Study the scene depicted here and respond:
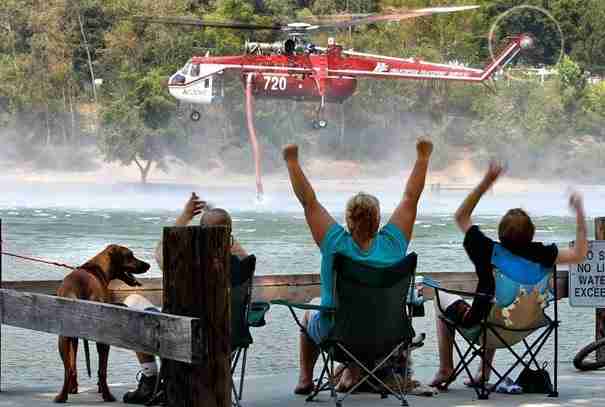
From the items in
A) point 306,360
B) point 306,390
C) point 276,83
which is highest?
point 276,83

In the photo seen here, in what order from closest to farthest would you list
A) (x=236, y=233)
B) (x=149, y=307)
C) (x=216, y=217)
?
(x=216, y=217)
(x=149, y=307)
(x=236, y=233)

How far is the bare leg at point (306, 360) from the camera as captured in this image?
5133mm

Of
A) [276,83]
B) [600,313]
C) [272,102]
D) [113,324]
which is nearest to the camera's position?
[113,324]

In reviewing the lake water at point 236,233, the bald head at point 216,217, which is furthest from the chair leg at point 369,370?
the lake water at point 236,233

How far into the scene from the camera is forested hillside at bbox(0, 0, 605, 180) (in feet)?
187

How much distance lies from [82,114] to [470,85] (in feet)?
52.9

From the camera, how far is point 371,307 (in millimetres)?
4723

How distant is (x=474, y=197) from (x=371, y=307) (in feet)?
2.14

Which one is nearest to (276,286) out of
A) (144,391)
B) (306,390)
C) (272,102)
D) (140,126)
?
(306,390)

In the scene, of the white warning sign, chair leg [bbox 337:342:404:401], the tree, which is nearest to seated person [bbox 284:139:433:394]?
chair leg [bbox 337:342:404:401]

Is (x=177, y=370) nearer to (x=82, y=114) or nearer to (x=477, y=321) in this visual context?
(x=477, y=321)

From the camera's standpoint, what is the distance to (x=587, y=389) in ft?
Answer: 17.8

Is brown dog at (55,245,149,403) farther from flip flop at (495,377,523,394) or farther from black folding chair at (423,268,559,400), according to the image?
flip flop at (495,377,523,394)

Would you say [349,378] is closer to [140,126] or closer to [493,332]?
[493,332]
